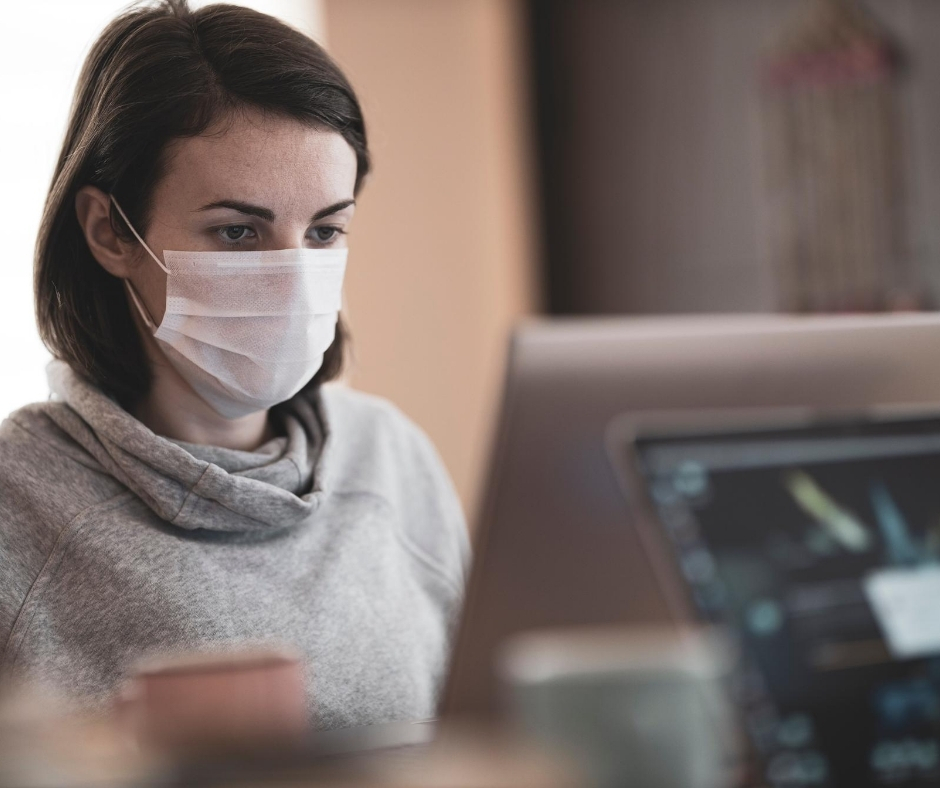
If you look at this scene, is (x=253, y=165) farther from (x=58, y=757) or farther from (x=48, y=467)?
(x=58, y=757)

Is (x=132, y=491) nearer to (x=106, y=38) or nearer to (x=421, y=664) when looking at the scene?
(x=421, y=664)

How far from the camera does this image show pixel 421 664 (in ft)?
3.96

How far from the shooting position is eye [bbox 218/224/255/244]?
1.16m

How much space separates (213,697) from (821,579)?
1.11 feet

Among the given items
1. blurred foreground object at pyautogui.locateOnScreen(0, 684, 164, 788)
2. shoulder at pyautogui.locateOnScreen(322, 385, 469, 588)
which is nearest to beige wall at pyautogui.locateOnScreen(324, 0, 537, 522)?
shoulder at pyautogui.locateOnScreen(322, 385, 469, 588)

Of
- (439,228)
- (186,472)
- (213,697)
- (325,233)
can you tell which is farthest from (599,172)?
(213,697)

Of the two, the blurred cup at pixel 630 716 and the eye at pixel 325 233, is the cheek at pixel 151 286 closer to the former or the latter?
the eye at pixel 325 233

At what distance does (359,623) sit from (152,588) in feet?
0.71

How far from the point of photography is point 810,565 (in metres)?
0.65

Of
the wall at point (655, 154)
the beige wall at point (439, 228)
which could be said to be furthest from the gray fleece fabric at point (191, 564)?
the wall at point (655, 154)

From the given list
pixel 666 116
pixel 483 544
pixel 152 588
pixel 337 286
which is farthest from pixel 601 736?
pixel 666 116

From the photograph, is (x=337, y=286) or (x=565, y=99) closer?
(x=337, y=286)

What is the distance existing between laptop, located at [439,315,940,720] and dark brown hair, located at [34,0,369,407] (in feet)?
1.91

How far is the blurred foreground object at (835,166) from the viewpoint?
8.84ft
